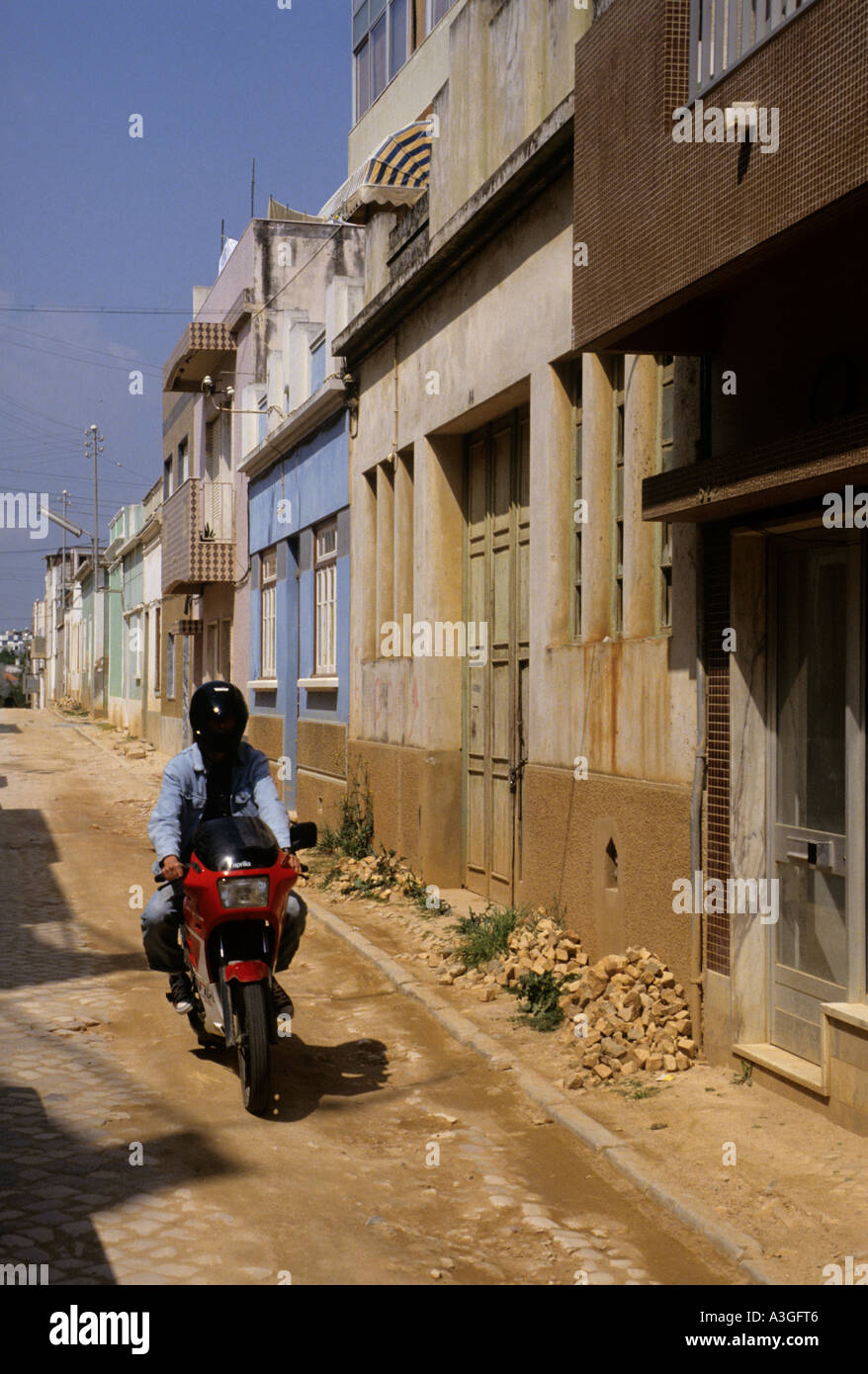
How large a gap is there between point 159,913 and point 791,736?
310 centimetres

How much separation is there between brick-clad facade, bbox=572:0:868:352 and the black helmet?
99.1 inches

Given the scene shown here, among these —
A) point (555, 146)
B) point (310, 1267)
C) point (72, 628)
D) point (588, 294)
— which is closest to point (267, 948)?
point (310, 1267)

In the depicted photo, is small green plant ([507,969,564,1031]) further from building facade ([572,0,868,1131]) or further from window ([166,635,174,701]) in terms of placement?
window ([166,635,174,701])

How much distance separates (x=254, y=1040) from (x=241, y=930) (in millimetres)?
502

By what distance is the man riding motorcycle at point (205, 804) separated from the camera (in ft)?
21.7

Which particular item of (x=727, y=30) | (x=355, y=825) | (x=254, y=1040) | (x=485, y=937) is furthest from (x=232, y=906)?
(x=355, y=825)

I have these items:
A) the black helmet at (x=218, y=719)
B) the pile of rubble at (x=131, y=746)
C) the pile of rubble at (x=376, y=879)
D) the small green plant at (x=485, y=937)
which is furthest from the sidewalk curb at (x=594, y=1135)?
the pile of rubble at (x=131, y=746)

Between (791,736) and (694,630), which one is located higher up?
(694,630)

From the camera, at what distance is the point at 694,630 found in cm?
703

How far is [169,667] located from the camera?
112ft

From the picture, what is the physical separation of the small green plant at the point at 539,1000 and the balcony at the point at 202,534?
16196 millimetres

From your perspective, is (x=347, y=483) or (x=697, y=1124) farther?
(x=347, y=483)

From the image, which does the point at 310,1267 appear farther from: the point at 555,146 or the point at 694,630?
the point at 555,146

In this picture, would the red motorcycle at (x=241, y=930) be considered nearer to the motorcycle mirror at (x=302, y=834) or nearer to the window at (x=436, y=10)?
the motorcycle mirror at (x=302, y=834)
